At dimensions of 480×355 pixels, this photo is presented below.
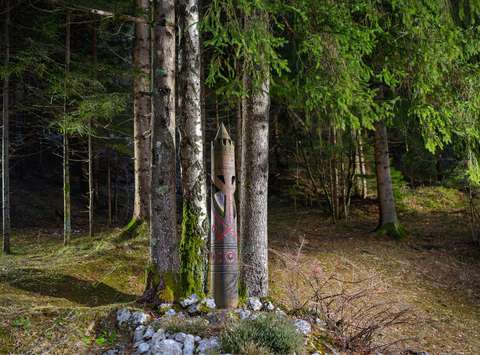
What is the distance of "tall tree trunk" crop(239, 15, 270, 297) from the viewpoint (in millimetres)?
6363

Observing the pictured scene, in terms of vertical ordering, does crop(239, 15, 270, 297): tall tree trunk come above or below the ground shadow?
above

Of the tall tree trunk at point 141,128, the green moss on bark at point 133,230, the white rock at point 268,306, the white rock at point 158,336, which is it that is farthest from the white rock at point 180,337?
the tall tree trunk at point 141,128

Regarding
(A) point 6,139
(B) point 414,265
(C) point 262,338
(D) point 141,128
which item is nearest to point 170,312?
(C) point 262,338

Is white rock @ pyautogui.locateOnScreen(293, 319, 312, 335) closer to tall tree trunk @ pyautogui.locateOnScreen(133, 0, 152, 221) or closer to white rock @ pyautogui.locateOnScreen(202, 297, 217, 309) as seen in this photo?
white rock @ pyautogui.locateOnScreen(202, 297, 217, 309)

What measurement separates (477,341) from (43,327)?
22.5 ft

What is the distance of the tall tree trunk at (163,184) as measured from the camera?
222 inches

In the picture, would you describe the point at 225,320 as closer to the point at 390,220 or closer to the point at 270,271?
the point at 270,271

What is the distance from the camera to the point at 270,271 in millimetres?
8805

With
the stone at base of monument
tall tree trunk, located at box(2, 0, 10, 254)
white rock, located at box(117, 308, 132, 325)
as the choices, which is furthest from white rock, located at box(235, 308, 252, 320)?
tall tree trunk, located at box(2, 0, 10, 254)

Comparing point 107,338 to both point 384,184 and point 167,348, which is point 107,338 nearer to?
point 167,348

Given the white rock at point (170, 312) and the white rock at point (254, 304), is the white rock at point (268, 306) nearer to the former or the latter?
the white rock at point (254, 304)

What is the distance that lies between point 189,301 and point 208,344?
1.05 meters

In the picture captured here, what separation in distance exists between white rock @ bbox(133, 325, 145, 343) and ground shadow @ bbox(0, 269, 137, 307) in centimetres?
177

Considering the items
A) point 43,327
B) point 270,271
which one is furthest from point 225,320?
point 270,271
